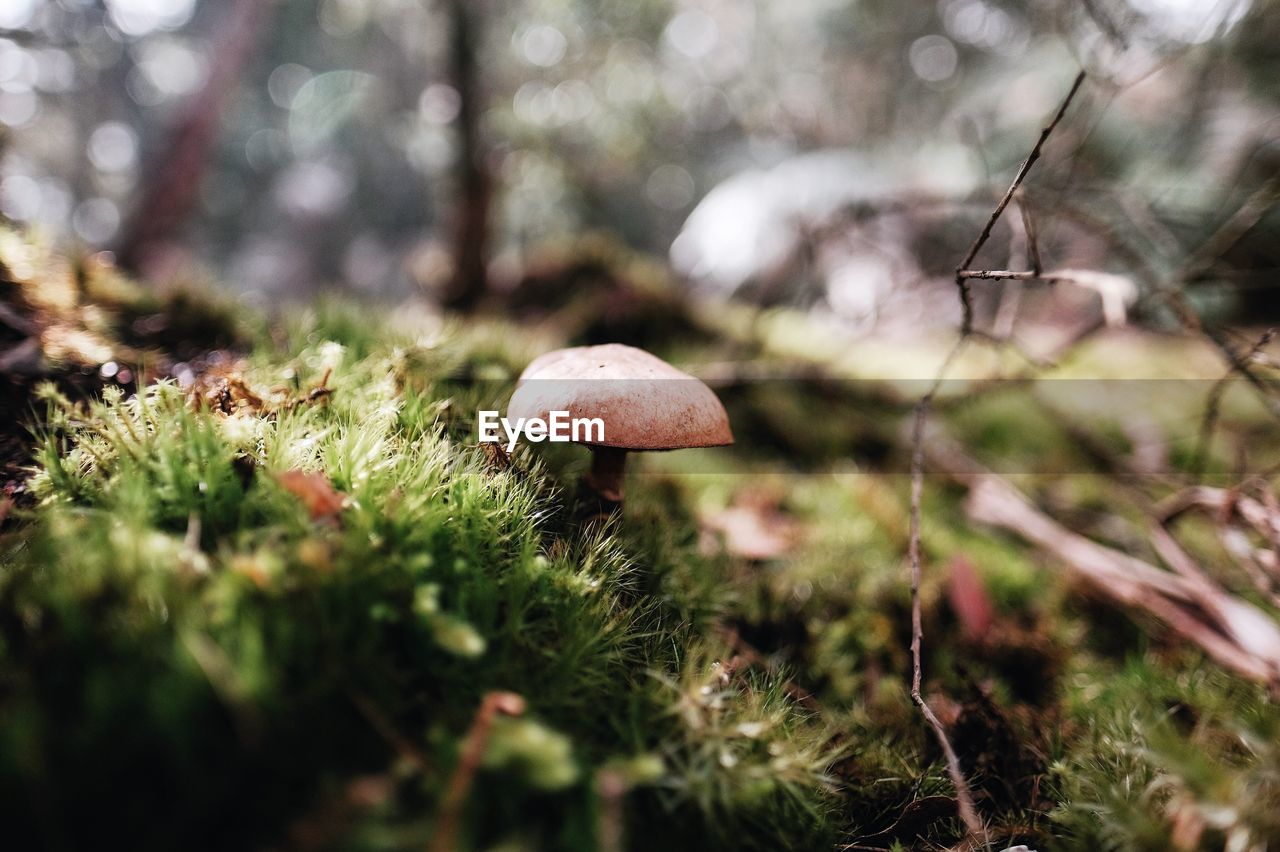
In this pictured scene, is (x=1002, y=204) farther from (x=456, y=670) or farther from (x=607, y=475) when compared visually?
(x=456, y=670)

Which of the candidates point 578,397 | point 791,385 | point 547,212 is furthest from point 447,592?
point 547,212

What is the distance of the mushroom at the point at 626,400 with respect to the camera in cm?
166

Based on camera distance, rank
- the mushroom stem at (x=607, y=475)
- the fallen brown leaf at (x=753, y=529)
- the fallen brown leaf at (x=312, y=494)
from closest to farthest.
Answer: the fallen brown leaf at (x=312, y=494)
the mushroom stem at (x=607, y=475)
the fallen brown leaf at (x=753, y=529)

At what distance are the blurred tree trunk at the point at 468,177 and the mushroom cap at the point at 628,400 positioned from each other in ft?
14.3

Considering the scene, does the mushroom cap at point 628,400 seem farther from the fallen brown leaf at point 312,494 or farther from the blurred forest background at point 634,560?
the fallen brown leaf at point 312,494

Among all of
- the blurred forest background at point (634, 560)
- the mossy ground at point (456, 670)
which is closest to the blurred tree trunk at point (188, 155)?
the blurred forest background at point (634, 560)

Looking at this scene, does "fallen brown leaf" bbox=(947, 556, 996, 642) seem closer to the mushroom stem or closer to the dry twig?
the mushroom stem

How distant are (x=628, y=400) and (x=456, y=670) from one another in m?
0.82

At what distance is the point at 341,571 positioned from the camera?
3.75ft

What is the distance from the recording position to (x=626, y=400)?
1.68 m

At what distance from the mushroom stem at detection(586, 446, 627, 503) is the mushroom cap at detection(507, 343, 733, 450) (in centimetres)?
32

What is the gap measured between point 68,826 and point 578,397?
48.2 inches

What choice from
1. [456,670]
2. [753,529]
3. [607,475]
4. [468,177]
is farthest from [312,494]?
[468,177]

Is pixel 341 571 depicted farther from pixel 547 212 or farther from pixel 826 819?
pixel 547 212
